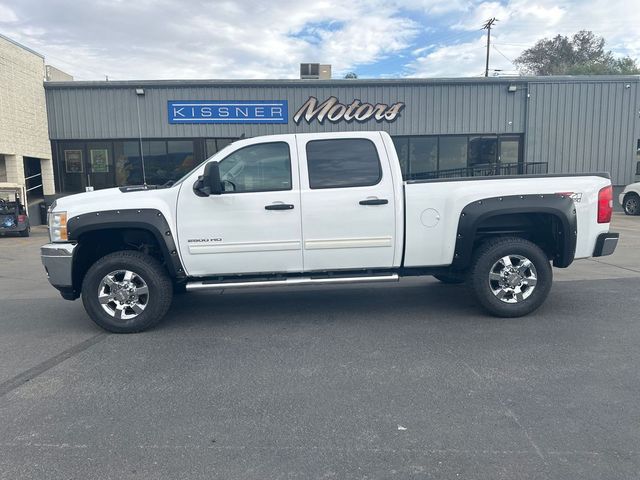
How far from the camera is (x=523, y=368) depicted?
4062 mm

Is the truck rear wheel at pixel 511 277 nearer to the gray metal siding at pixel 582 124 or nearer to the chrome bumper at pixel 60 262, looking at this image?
the chrome bumper at pixel 60 262

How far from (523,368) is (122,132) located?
1742 centimetres

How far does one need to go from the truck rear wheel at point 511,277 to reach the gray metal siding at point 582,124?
49.7 ft

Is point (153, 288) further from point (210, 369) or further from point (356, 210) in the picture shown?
point (356, 210)

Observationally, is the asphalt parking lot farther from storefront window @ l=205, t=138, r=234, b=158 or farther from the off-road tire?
the off-road tire

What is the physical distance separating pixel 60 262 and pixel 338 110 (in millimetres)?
14602

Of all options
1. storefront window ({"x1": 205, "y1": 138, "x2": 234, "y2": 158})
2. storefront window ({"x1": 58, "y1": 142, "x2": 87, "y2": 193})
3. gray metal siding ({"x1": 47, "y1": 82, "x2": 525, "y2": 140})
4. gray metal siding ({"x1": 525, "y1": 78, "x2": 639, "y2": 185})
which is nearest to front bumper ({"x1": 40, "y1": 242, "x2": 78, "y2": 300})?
storefront window ({"x1": 205, "y1": 138, "x2": 234, "y2": 158})

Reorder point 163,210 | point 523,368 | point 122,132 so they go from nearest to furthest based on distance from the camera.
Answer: point 523,368 < point 163,210 < point 122,132

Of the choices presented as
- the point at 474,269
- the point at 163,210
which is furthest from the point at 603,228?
the point at 163,210

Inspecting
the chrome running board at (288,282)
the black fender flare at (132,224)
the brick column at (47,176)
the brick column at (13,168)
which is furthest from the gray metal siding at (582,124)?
the brick column at (13,168)

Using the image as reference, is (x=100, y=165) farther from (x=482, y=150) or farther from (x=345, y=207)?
(x=345, y=207)

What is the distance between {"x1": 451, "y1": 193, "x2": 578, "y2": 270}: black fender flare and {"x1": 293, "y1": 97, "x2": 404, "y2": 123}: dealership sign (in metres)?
13.8

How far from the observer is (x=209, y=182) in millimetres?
4941

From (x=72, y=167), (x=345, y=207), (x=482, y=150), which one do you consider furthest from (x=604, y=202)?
(x=72, y=167)
